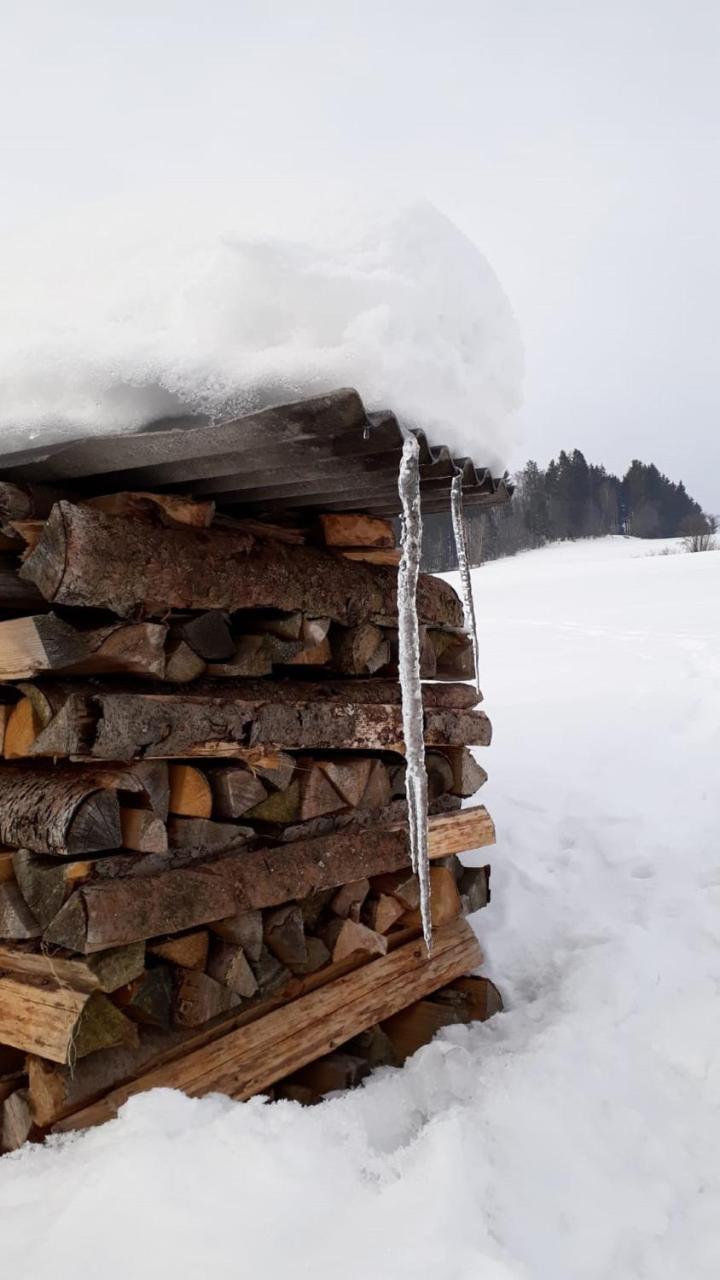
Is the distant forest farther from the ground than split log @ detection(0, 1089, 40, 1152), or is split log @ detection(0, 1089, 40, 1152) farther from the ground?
the distant forest

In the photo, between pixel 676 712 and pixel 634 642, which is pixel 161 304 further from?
pixel 634 642

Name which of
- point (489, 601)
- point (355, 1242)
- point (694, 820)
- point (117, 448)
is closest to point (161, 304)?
point (117, 448)

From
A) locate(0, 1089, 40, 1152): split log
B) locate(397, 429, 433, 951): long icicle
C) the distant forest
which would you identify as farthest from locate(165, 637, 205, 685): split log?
the distant forest

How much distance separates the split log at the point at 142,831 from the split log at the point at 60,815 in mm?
47

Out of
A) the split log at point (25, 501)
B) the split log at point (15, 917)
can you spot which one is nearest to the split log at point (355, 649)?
the split log at point (25, 501)

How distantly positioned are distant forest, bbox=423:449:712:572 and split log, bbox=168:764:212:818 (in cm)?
3056

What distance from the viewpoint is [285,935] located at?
276cm

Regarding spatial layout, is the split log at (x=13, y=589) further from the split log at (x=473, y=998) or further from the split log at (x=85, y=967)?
the split log at (x=473, y=998)

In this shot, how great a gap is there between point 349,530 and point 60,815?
138 cm

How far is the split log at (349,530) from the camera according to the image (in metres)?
3.08

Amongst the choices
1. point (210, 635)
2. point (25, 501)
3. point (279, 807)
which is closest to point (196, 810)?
point (279, 807)

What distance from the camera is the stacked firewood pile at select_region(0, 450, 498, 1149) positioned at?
7.68 feet

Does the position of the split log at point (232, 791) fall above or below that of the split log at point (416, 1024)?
above

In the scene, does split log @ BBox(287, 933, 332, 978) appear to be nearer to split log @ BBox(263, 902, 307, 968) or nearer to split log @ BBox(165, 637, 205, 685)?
split log @ BBox(263, 902, 307, 968)
